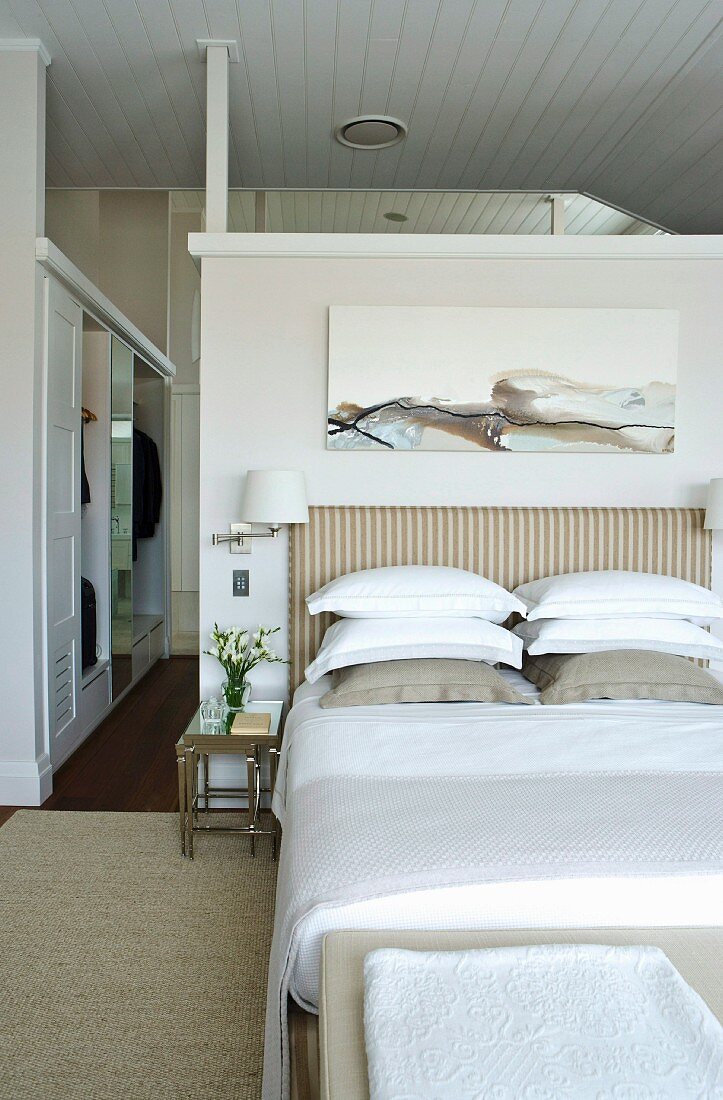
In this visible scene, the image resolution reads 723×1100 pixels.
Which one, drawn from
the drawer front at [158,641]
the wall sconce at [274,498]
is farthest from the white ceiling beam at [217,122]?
the drawer front at [158,641]

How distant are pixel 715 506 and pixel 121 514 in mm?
3248

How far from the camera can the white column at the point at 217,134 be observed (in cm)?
292

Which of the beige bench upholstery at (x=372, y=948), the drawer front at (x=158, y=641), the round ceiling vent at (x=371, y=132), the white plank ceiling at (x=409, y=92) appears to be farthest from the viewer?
the drawer front at (x=158, y=641)

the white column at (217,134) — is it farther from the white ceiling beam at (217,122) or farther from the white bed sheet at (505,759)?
the white bed sheet at (505,759)

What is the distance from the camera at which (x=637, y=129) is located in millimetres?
3424

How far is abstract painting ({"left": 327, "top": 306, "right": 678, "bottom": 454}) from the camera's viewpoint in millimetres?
3002

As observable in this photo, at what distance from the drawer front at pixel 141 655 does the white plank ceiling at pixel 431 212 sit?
276 centimetres

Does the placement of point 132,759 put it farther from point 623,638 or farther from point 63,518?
point 623,638

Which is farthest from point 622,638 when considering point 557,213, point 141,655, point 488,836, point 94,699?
point 141,655

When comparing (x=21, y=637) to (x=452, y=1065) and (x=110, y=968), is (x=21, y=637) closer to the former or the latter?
(x=110, y=968)

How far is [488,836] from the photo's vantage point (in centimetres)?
149

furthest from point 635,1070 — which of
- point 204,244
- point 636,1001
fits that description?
point 204,244

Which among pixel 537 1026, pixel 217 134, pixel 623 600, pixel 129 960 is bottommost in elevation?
pixel 129 960

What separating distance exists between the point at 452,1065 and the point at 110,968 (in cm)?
142
